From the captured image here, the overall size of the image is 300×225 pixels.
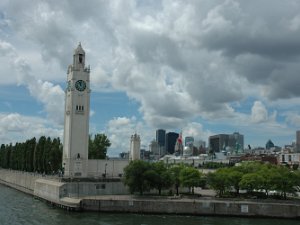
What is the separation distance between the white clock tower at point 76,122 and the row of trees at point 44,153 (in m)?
15.4

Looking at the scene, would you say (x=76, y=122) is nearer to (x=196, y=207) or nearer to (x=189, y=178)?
(x=189, y=178)

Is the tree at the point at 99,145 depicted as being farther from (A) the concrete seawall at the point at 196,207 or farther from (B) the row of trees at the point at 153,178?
(A) the concrete seawall at the point at 196,207

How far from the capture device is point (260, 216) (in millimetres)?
87562

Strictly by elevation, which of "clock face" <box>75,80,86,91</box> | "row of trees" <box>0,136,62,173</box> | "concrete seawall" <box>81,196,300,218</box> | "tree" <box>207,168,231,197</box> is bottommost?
"concrete seawall" <box>81,196,300,218</box>

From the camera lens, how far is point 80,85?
129750 mm

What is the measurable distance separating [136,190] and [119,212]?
12.1 metres

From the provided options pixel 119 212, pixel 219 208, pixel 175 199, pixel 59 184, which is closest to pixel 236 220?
pixel 219 208

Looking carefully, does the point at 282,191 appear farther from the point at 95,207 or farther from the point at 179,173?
the point at 95,207

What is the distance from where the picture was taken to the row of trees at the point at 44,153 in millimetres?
144125

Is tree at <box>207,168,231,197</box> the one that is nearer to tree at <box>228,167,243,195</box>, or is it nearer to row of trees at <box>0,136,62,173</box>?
tree at <box>228,167,243,195</box>

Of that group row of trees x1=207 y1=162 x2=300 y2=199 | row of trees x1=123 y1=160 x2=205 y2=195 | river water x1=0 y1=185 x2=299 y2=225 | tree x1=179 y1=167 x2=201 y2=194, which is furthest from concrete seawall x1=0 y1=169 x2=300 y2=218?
tree x1=179 y1=167 x2=201 y2=194

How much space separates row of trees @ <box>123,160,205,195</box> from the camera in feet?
333

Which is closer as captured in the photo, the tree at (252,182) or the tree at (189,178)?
the tree at (252,182)

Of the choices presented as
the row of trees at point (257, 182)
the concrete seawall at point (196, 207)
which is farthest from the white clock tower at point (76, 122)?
the row of trees at point (257, 182)
